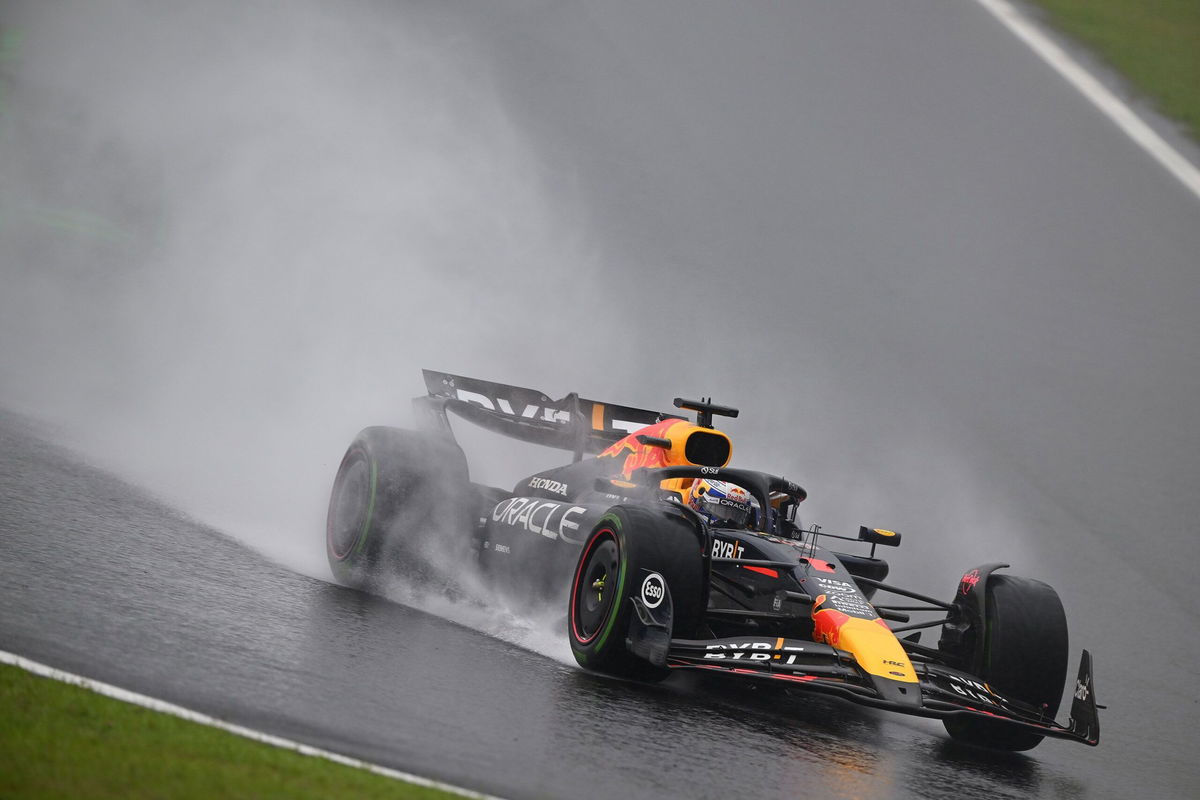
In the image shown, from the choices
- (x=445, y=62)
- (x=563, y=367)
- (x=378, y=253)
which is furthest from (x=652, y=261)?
(x=445, y=62)

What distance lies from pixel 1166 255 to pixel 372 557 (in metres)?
10.5

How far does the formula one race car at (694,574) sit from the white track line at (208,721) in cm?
218

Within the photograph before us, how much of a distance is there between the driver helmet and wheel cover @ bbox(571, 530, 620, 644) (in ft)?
3.26

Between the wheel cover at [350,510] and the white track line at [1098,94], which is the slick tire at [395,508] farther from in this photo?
the white track line at [1098,94]

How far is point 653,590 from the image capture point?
6469 mm

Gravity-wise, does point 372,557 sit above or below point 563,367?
below

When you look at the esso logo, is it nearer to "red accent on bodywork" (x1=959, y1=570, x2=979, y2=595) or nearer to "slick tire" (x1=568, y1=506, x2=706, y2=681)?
"slick tire" (x1=568, y1=506, x2=706, y2=681)

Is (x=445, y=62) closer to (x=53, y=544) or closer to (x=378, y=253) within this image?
(x=378, y=253)

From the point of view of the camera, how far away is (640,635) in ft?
21.1

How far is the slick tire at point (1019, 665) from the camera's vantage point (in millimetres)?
6980

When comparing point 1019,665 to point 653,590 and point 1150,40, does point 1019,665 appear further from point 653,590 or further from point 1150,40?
point 1150,40

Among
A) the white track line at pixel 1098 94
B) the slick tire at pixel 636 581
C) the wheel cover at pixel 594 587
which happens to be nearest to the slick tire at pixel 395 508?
the wheel cover at pixel 594 587

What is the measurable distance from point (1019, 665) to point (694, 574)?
1.88 m

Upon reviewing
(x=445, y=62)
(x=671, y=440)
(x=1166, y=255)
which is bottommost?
(x=671, y=440)
